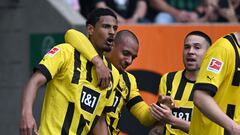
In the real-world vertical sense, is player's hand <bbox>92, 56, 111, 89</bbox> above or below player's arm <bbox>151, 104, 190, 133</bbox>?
above

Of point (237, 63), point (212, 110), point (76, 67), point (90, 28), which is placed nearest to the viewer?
point (212, 110)

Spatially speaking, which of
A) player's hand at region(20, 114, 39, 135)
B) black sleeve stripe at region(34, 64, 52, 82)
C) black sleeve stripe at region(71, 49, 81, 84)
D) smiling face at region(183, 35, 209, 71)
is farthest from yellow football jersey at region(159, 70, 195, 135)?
player's hand at region(20, 114, 39, 135)

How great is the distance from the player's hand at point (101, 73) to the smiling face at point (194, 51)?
121cm

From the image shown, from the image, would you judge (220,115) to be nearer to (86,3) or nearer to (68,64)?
(68,64)

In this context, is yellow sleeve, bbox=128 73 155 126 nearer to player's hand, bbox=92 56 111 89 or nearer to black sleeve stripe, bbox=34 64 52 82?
player's hand, bbox=92 56 111 89

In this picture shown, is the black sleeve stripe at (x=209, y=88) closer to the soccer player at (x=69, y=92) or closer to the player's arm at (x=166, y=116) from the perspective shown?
the soccer player at (x=69, y=92)

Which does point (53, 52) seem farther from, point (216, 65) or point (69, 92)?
point (216, 65)

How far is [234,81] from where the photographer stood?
6586mm

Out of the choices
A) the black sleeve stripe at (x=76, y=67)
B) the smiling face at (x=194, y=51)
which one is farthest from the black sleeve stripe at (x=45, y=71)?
the smiling face at (x=194, y=51)

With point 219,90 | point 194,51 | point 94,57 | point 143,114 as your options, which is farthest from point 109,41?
point 219,90

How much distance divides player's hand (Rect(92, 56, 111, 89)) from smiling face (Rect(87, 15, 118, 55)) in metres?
0.14

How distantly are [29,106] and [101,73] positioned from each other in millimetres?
891

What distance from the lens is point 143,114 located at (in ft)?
28.1

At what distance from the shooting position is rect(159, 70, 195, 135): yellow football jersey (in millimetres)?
8602
